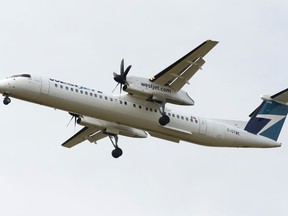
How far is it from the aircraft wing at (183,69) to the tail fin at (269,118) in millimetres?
4991

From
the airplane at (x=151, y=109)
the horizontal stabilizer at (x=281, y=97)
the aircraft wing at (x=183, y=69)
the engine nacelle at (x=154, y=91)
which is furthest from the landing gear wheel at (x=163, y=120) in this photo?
the horizontal stabilizer at (x=281, y=97)

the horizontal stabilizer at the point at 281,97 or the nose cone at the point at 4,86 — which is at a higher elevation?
the horizontal stabilizer at the point at 281,97

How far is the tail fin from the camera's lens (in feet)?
114

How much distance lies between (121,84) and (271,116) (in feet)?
27.2

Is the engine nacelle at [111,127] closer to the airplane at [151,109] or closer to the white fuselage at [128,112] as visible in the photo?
the airplane at [151,109]

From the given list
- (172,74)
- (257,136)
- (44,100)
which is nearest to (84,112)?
(44,100)

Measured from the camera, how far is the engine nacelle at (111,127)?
107ft

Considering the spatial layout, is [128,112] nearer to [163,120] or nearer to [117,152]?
[163,120]

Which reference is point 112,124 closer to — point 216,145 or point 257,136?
point 216,145

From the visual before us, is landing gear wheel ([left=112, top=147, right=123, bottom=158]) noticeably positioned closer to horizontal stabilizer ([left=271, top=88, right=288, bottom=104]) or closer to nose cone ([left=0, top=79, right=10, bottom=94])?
nose cone ([left=0, top=79, right=10, bottom=94])

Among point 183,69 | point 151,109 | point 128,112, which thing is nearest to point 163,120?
point 151,109

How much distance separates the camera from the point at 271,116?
3516 centimetres

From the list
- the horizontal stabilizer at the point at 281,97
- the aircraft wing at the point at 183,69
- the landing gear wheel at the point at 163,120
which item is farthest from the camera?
the horizontal stabilizer at the point at 281,97

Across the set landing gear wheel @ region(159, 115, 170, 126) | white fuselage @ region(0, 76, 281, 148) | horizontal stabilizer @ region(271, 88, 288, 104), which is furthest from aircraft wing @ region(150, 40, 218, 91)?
horizontal stabilizer @ region(271, 88, 288, 104)
